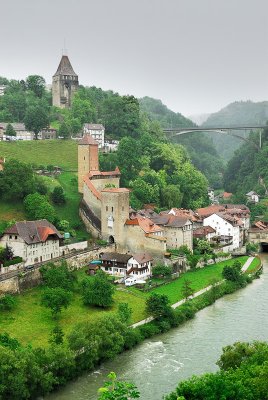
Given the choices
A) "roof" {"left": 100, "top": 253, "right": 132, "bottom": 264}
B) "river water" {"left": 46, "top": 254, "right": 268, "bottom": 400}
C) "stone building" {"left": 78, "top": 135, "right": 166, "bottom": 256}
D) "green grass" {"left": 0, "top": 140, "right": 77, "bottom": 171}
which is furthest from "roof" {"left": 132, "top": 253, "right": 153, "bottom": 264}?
"green grass" {"left": 0, "top": 140, "right": 77, "bottom": 171}

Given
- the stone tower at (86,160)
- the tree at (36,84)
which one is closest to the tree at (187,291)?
the stone tower at (86,160)

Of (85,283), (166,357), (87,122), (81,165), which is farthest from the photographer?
(87,122)

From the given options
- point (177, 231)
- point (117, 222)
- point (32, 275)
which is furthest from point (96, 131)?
point (32, 275)

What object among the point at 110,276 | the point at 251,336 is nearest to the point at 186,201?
the point at 110,276

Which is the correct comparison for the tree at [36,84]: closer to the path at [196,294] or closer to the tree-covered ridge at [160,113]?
the path at [196,294]

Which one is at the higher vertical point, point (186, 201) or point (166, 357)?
point (186, 201)

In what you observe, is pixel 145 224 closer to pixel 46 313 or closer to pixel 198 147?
pixel 46 313

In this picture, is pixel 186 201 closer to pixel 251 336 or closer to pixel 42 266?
pixel 42 266
